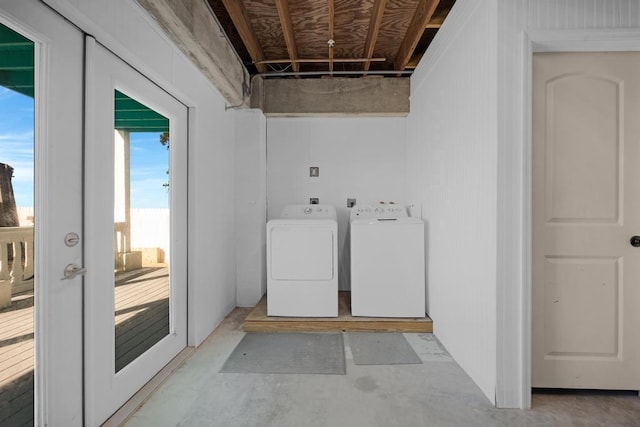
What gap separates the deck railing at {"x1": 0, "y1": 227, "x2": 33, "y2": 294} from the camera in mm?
1108

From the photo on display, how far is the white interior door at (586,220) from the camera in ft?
5.72

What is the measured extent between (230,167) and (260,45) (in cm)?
129

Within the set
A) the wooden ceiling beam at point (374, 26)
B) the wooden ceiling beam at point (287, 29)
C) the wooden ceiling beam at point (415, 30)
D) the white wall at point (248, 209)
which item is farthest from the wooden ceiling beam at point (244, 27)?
the wooden ceiling beam at point (415, 30)

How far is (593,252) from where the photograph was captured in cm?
175

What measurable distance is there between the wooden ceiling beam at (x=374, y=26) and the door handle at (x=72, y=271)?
8.37 ft

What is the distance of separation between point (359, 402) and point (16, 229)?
191 centimetres

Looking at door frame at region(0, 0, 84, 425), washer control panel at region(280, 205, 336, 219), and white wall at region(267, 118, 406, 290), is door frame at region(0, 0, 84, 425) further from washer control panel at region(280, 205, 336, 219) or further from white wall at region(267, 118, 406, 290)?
white wall at region(267, 118, 406, 290)

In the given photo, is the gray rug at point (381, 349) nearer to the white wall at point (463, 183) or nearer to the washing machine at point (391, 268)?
the washing machine at point (391, 268)

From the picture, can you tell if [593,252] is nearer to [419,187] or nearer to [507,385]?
[507,385]

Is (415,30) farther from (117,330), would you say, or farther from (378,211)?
(117,330)

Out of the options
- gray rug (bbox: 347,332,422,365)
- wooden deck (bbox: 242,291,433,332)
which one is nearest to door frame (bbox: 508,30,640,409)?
gray rug (bbox: 347,332,422,365)

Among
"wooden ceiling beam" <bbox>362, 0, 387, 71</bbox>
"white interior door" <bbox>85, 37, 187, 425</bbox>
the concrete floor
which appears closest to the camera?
"white interior door" <bbox>85, 37, 187, 425</bbox>

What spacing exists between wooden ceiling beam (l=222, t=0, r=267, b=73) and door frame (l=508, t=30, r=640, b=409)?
198 cm

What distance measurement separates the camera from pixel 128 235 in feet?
A: 5.75
